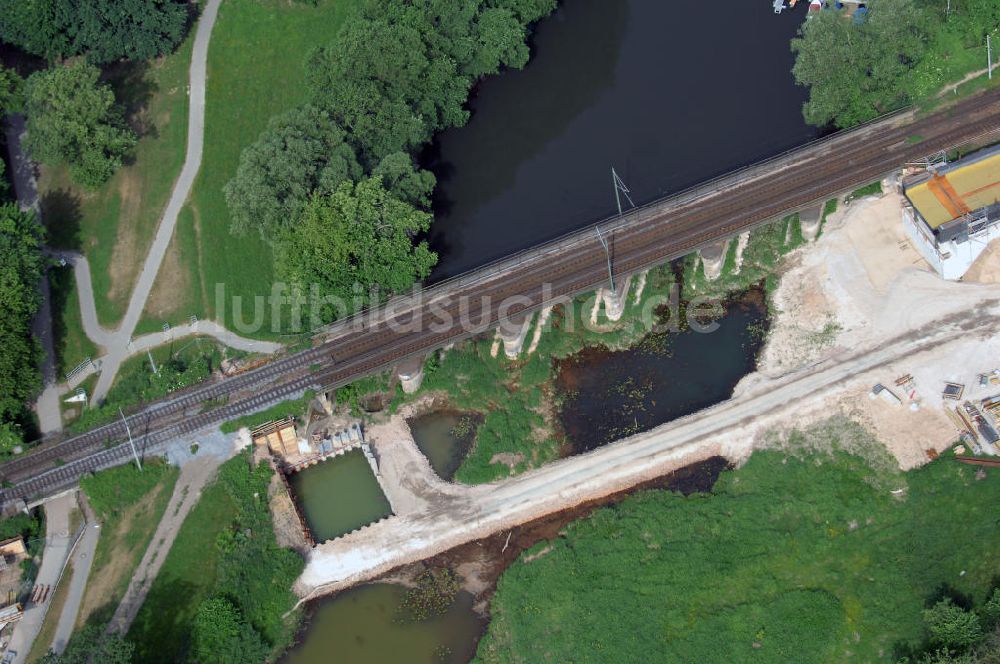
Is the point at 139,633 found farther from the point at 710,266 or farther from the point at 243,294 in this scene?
the point at 710,266

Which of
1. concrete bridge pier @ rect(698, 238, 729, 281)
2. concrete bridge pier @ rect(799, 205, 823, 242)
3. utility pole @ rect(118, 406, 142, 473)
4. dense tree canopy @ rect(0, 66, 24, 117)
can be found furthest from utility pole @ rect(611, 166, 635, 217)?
dense tree canopy @ rect(0, 66, 24, 117)

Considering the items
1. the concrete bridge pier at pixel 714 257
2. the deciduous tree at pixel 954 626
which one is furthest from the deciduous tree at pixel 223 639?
the deciduous tree at pixel 954 626

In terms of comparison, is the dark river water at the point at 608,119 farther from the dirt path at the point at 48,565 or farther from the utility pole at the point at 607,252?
the dirt path at the point at 48,565

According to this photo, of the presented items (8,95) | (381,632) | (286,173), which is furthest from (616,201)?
(8,95)

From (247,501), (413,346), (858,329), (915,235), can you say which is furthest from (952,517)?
(247,501)

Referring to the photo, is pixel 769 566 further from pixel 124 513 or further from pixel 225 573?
pixel 124 513

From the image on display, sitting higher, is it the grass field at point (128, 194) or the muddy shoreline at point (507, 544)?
the grass field at point (128, 194)

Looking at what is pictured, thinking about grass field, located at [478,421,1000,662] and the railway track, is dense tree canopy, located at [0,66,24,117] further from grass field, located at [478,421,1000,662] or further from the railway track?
grass field, located at [478,421,1000,662]
